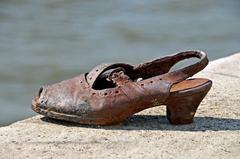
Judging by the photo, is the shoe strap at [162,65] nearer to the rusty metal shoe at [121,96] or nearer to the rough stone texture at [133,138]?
the rusty metal shoe at [121,96]

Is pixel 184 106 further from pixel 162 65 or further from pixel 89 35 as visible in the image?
pixel 89 35

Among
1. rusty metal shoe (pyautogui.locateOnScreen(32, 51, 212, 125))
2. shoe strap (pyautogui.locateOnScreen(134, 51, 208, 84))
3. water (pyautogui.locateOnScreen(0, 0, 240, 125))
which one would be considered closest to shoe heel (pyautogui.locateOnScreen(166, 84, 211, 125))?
rusty metal shoe (pyautogui.locateOnScreen(32, 51, 212, 125))

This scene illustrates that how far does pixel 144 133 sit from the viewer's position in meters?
2.34

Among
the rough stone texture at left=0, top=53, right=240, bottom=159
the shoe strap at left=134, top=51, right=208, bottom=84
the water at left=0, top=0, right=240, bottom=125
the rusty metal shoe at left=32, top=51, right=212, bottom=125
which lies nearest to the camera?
the rough stone texture at left=0, top=53, right=240, bottom=159

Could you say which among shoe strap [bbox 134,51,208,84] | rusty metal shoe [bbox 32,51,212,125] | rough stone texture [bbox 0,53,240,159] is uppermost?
shoe strap [bbox 134,51,208,84]

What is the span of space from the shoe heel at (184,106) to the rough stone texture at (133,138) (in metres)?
0.03

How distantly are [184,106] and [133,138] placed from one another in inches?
8.9

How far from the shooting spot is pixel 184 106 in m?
2.37

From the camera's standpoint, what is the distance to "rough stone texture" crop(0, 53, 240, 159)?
7.09ft

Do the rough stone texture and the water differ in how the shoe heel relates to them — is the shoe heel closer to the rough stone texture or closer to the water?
the rough stone texture

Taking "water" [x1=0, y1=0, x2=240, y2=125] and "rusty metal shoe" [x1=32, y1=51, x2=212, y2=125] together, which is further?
"water" [x1=0, y1=0, x2=240, y2=125]

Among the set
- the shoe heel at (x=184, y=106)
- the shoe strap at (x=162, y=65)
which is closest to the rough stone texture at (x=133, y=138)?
the shoe heel at (x=184, y=106)

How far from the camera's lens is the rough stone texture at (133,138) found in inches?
85.1

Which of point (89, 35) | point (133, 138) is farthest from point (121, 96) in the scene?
point (89, 35)
